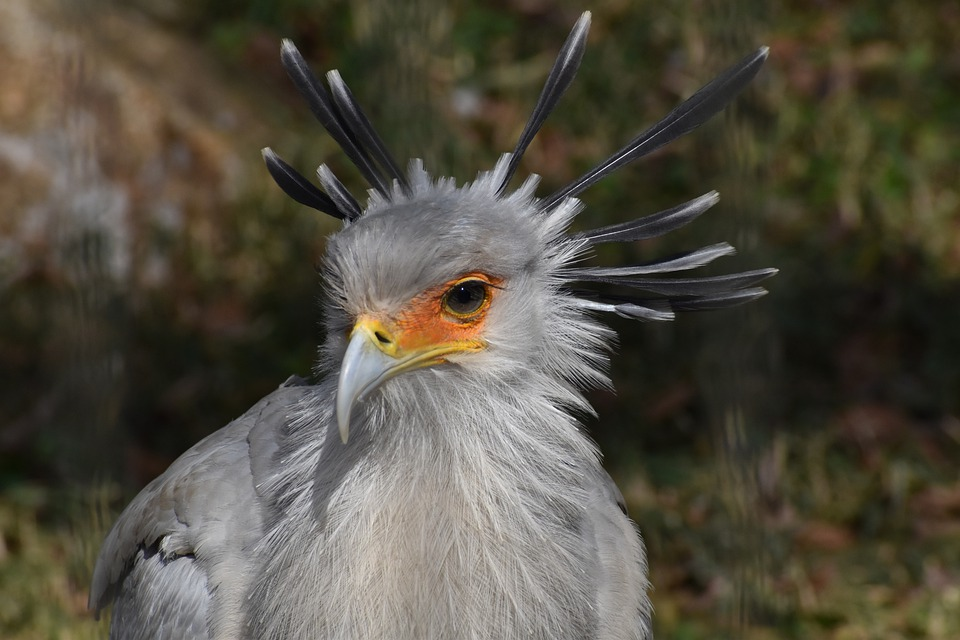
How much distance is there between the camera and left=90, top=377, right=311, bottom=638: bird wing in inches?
78.9

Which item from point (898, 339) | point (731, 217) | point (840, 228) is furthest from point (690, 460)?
point (731, 217)

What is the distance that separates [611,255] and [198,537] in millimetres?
2563

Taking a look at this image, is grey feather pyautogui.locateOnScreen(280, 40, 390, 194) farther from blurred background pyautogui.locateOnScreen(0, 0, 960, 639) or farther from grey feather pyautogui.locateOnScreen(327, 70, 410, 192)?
blurred background pyautogui.locateOnScreen(0, 0, 960, 639)

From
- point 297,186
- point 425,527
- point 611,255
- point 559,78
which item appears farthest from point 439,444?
point 611,255

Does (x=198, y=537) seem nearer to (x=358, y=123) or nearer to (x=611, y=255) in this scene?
(x=358, y=123)

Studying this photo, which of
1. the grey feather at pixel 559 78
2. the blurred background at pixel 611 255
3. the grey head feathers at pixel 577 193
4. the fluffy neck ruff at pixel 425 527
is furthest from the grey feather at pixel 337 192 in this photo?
the blurred background at pixel 611 255

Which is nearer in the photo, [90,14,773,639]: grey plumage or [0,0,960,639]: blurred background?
[90,14,773,639]: grey plumage

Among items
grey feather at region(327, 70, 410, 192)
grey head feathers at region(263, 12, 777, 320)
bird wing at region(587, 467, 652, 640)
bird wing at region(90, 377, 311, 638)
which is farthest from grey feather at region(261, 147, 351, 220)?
bird wing at region(587, 467, 652, 640)

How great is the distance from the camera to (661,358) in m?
4.12

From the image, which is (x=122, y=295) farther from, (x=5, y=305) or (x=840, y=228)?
(x=840, y=228)

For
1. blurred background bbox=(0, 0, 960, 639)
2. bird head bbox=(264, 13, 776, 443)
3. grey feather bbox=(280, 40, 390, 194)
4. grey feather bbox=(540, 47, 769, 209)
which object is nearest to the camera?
bird head bbox=(264, 13, 776, 443)

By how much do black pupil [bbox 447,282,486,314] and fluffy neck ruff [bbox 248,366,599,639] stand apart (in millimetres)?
93

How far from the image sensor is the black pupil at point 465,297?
1848mm

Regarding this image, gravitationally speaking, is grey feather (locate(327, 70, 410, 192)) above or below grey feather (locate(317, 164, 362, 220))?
above
